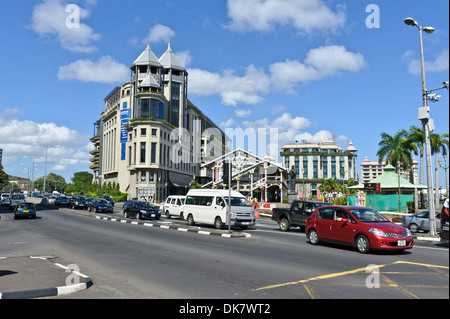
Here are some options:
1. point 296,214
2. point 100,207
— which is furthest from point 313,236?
point 100,207

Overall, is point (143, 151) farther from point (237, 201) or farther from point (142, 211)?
point (237, 201)

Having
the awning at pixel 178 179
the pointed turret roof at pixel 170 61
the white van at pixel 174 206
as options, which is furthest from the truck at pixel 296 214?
the pointed turret roof at pixel 170 61

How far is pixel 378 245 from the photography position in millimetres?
11531

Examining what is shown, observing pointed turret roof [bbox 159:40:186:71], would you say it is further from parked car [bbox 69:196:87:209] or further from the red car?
the red car

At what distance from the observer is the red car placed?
38.2 feet

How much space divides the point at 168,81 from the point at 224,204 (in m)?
67.4

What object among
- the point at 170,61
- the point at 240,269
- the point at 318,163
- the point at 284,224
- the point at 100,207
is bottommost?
the point at 240,269

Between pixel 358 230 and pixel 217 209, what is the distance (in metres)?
9.93

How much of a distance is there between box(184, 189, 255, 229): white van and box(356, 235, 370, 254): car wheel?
28.3 ft

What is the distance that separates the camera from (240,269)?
30.5 ft

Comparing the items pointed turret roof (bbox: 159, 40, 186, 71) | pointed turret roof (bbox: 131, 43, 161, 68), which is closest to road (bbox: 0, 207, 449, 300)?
pointed turret roof (bbox: 131, 43, 161, 68)
